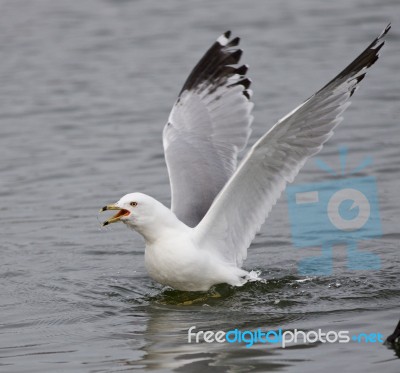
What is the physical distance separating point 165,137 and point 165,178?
1.84 metres

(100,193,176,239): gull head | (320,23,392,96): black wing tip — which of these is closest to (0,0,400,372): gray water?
(100,193,176,239): gull head

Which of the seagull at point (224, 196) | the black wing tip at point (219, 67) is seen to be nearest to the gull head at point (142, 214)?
the seagull at point (224, 196)

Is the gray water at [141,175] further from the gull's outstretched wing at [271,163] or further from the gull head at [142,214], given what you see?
the gull head at [142,214]

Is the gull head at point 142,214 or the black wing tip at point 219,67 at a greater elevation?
the black wing tip at point 219,67

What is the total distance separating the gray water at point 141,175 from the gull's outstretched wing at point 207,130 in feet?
2.54

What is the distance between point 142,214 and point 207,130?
1.79 metres

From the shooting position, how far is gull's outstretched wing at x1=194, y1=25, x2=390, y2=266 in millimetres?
7699

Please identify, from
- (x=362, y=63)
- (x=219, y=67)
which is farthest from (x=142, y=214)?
(x=219, y=67)

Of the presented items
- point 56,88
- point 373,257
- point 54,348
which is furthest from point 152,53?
point 54,348

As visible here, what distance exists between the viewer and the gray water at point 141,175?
7.15 meters

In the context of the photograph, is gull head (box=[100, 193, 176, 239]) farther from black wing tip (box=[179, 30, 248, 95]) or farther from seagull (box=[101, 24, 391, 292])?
black wing tip (box=[179, 30, 248, 95])

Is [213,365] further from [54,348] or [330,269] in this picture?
[330,269]

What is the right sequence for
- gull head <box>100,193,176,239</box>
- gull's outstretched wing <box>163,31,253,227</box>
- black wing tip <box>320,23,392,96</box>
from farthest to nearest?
gull's outstretched wing <box>163,31,253,227</box>, gull head <box>100,193,176,239</box>, black wing tip <box>320,23,392,96</box>

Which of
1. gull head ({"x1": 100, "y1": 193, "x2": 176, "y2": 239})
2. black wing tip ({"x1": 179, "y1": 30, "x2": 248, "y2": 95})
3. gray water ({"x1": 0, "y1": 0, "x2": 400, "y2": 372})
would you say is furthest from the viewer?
black wing tip ({"x1": 179, "y1": 30, "x2": 248, "y2": 95})
